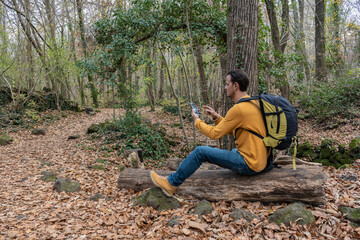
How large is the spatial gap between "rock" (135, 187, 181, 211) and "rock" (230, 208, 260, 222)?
0.90 meters

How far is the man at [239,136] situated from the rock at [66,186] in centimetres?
241

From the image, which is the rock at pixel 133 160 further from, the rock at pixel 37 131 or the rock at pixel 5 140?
the rock at pixel 37 131

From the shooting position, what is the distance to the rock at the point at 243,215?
297 centimetres

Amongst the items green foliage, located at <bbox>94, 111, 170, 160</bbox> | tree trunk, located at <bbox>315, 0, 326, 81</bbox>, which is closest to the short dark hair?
green foliage, located at <bbox>94, 111, 170, 160</bbox>

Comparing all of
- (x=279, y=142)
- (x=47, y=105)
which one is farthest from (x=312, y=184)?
(x=47, y=105)

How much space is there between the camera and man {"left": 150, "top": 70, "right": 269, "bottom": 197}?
294 centimetres

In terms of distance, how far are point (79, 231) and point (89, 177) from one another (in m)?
2.51

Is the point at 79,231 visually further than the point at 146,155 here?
No

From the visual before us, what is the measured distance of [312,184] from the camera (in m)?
3.09

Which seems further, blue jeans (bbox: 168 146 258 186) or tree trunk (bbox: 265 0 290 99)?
tree trunk (bbox: 265 0 290 99)

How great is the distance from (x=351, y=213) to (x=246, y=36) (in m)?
4.12

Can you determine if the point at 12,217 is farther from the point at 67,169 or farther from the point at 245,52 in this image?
the point at 245,52

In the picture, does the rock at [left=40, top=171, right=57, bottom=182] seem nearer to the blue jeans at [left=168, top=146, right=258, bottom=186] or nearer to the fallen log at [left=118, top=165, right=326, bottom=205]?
the fallen log at [left=118, top=165, right=326, bottom=205]

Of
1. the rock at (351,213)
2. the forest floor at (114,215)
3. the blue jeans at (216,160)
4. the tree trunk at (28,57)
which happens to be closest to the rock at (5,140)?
the forest floor at (114,215)
